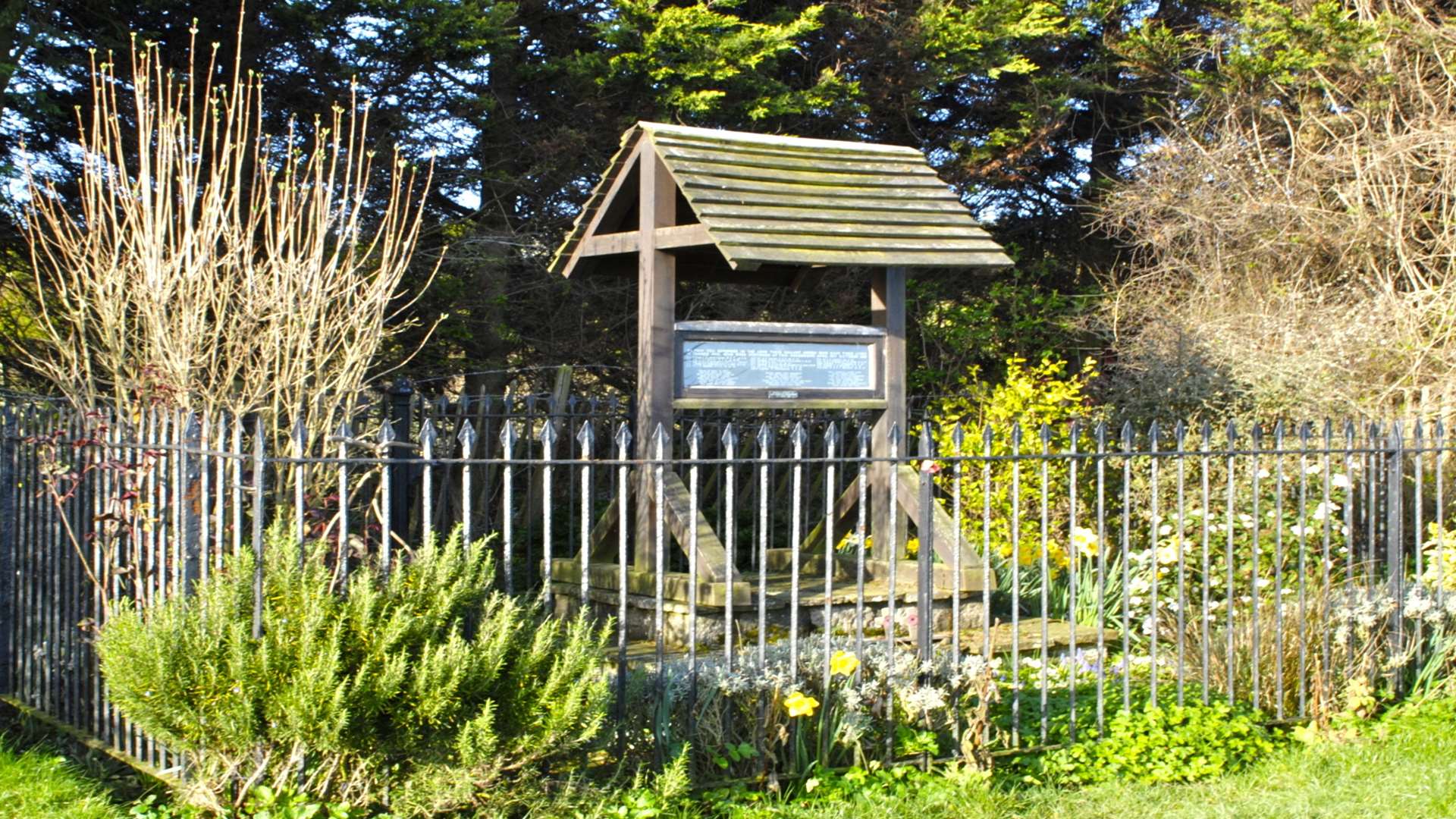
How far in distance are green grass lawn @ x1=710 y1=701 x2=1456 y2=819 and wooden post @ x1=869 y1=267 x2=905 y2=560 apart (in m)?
1.75

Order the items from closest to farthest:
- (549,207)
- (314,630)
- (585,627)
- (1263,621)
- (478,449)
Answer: (314,630) → (585,627) → (1263,621) → (478,449) → (549,207)

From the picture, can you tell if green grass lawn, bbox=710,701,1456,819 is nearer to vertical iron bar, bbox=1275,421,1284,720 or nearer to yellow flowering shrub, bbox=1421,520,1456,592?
vertical iron bar, bbox=1275,421,1284,720

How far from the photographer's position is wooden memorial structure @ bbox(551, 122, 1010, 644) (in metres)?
6.30

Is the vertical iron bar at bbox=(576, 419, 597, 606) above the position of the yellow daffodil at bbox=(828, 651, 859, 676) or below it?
above

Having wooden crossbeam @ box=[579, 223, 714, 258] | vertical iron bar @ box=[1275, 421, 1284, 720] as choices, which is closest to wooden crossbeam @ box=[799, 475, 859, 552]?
wooden crossbeam @ box=[579, 223, 714, 258]

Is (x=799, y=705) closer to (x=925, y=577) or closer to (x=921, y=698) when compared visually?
(x=921, y=698)

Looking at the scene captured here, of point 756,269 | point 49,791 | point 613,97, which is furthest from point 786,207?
point 613,97

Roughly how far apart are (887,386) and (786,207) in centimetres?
104

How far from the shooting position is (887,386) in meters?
6.73

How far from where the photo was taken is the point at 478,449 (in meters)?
9.38

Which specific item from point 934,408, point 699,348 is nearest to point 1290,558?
point 699,348

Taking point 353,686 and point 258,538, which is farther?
point 258,538

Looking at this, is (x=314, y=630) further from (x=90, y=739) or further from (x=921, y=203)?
(x=921, y=203)

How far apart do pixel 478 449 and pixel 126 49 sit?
3823 millimetres
